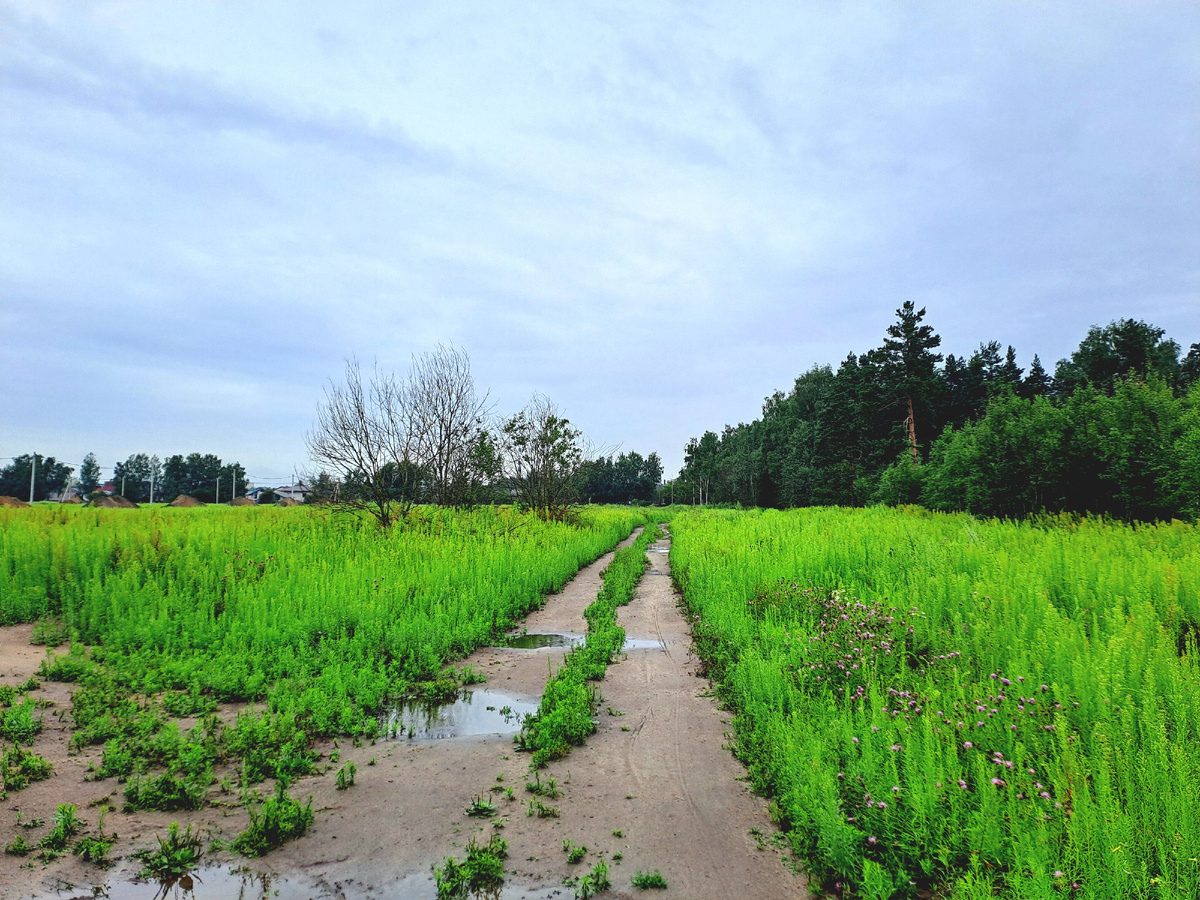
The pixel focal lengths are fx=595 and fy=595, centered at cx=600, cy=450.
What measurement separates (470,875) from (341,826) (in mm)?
1029

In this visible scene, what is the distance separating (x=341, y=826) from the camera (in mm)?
3430

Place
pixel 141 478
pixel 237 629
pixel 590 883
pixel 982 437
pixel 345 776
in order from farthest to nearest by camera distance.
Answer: pixel 141 478 → pixel 982 437 → pixel 237 629 → pixel 345 776 → pixel 590 883

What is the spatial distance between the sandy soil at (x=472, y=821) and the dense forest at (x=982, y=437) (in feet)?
55.4

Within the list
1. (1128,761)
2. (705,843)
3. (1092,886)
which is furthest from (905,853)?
(1128,761)

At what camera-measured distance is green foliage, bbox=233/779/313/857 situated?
318cm

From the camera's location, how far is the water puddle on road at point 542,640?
7977 mm

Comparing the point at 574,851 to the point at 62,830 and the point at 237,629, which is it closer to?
the point at 62,830

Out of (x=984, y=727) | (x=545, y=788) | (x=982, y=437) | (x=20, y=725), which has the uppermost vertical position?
(x=982, y=437)

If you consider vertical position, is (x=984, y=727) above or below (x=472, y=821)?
above

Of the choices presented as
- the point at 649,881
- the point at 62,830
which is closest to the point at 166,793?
the point at 62,830

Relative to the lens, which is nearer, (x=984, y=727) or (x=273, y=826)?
(x=273, y=826)

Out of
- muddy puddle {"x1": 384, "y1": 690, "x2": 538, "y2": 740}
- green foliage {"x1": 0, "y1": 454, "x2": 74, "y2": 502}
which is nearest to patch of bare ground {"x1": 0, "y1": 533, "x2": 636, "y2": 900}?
muddy puddle {"x1": 384, "y1": 690, "x2": 538, "y2": 740}

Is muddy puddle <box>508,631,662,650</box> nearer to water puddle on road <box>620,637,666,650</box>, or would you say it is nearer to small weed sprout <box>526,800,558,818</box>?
water puddle on road <box>620,637,666,650</box>

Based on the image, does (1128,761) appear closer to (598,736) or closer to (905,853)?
(905,853)
